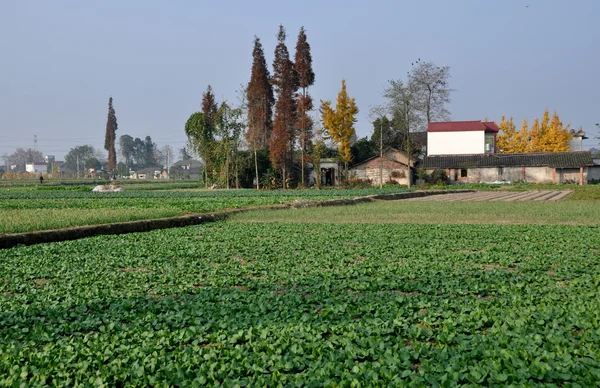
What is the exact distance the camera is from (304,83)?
61.6m

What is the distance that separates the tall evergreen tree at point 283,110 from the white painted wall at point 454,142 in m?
23.0

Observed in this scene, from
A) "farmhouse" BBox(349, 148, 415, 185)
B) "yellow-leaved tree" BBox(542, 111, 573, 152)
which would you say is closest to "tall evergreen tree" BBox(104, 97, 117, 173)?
"farmhouse" BBox(349, 148, 415, 185)

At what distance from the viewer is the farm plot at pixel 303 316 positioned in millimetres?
5426

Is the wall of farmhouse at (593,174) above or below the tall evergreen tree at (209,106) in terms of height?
below

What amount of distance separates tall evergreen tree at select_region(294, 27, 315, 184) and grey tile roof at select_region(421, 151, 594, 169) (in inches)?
Answer: 598

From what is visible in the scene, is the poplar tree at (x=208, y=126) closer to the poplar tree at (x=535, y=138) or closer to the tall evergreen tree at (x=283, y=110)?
the tall evergreen tree at (x=283, y=110)

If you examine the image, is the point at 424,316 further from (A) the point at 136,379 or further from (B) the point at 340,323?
(A) the point at 136,379

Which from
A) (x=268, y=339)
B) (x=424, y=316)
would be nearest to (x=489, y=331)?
(x=424, y=316)

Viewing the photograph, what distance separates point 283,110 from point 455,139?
2698cm

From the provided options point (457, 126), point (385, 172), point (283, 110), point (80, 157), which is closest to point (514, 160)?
point (457, 126)

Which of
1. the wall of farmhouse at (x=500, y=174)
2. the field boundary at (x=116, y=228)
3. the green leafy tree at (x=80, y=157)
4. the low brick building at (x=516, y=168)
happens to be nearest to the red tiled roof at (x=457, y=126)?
the low brick building at (x=516, y=168)

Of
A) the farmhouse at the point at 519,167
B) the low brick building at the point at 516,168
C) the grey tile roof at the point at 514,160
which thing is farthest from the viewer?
the low brick building at the point at 516,168

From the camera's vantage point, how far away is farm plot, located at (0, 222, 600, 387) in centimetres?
543

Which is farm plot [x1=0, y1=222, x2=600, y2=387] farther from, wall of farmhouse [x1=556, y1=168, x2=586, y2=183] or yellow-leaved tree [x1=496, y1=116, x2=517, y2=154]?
yellow-leaved tree [x1=496, y1=116, x2=517, y2=154]
